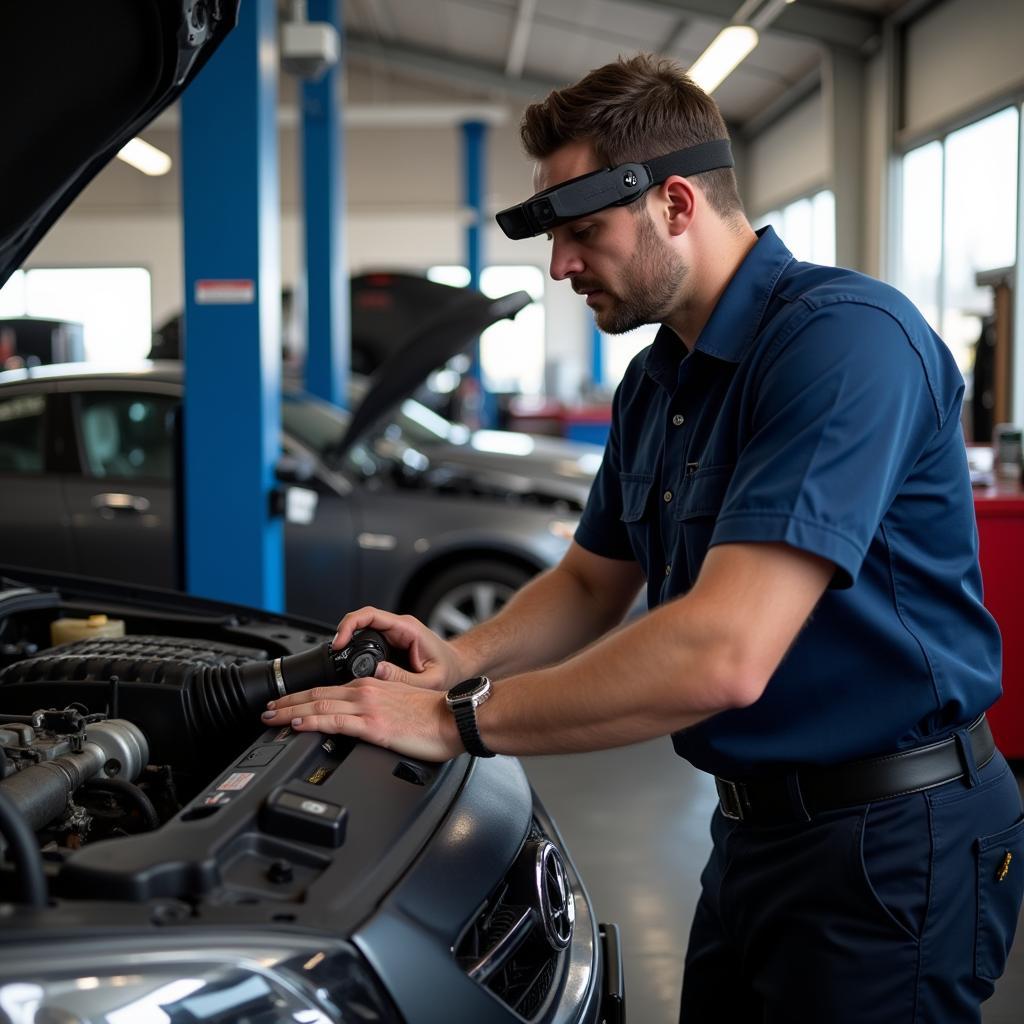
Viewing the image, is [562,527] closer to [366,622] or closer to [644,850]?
[644,850]

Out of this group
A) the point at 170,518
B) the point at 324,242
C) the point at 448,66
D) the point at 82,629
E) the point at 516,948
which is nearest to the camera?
the point at 516,948

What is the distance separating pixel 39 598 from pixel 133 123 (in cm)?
93

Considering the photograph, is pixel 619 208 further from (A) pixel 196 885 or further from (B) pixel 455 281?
(B) pixel 455 281

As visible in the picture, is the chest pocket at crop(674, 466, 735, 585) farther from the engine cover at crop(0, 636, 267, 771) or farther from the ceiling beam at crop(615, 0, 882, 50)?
the ceiling beam at crop(615, 0, 882, 50)

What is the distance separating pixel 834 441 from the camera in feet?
4.05

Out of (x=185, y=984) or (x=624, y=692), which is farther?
(x=624, y=692)

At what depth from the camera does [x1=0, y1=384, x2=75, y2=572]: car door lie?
468cm

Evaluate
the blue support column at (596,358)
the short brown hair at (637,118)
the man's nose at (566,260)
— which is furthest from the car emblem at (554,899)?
the blue support column at (596,358)

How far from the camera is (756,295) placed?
4.89 ft

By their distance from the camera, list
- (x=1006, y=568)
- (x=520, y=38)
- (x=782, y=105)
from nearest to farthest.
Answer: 1. (x=1006, y=568)
2. (x=520, y=38)
3. (x=782, y=105)

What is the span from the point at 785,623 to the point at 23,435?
4261 millimetres

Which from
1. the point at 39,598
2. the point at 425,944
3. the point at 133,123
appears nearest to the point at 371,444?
the point at 39,598

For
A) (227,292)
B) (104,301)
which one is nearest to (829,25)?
(227,292)

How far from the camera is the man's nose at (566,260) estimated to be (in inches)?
60.1
